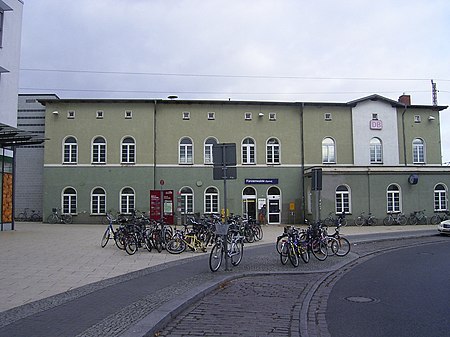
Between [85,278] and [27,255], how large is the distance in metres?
4.90

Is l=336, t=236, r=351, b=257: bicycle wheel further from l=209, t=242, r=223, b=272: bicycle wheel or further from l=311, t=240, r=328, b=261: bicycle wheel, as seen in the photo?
l=209, t=242, r=223, b=272: bicycle wheel

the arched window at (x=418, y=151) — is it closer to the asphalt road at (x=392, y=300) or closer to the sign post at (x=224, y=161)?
the asphalt road at (x=392, y=300)

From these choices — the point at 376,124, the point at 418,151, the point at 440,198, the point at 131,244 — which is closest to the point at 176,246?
the point at 131,244

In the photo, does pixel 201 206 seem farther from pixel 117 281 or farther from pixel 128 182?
pixel 117 281

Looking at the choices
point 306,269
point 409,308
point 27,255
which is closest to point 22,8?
point 27,255

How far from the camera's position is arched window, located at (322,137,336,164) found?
118 ft

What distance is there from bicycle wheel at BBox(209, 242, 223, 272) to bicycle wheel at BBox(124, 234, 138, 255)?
4295 millimetres

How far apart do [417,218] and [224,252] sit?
83.2ft

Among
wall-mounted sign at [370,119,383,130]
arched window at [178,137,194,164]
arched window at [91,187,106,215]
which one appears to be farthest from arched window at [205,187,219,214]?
wall-mounted sign at [370,119,383,130]

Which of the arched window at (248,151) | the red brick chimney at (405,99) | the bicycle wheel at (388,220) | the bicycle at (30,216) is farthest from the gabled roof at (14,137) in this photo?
the red brick chimney at (405,99)

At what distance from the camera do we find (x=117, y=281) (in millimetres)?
9828

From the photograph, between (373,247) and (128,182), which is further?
(128,182)

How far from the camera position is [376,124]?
3684 cm

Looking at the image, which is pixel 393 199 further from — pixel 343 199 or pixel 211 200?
pixel 211 200
